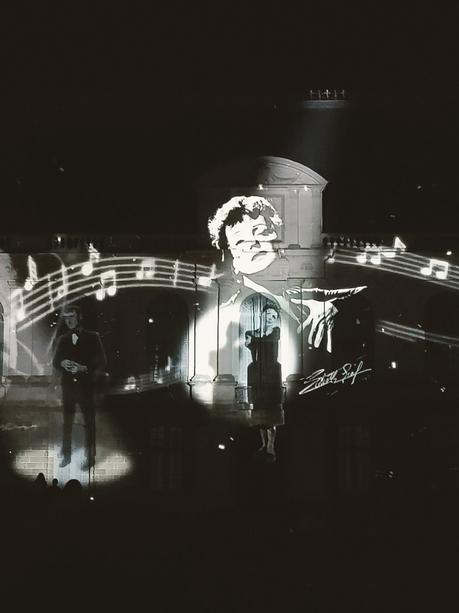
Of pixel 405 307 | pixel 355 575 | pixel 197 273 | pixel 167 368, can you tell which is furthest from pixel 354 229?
pixel 355 575

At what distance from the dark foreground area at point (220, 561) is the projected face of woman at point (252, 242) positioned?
795cm

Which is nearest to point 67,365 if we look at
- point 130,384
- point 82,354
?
point 82,354

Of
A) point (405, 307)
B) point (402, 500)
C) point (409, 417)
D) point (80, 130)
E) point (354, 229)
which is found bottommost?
point (402, 500)

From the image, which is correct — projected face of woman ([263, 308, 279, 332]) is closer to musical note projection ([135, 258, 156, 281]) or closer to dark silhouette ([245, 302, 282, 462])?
dark silhouette ([245, 302, 282, 462])

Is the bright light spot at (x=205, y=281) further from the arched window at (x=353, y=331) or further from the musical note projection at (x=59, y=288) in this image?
the musical note projection at (x=59, y=288)

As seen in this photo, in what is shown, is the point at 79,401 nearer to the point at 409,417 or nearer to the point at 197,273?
the point at 197,273

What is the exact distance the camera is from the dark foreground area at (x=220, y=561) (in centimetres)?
1105

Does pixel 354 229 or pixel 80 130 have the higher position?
pixel 80 130

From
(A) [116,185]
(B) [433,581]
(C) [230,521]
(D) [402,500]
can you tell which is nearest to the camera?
(B) [433,581]

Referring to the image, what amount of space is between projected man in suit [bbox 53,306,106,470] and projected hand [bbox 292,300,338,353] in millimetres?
6060

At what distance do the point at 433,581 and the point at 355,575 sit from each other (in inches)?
44.3

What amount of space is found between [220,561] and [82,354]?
515 inches

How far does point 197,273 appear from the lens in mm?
25062

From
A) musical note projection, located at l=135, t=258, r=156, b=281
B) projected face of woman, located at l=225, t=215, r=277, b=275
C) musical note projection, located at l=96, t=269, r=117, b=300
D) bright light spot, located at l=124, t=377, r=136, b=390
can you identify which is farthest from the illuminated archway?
musical note projection, located at l=96, t=269, r=117, b=300
